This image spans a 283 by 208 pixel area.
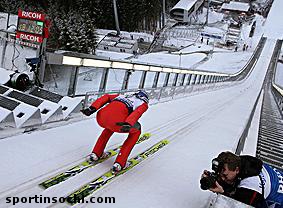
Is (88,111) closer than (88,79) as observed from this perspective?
Yes

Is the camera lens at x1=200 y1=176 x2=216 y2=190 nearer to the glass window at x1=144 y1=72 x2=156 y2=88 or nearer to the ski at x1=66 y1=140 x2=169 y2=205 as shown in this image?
the ski at x1=66 y1=140 x2=169 y2=205

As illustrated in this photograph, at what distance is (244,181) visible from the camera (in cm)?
278

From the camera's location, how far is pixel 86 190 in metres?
3.29

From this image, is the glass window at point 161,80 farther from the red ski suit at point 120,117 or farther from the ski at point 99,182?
the red ski suit at point 120,117

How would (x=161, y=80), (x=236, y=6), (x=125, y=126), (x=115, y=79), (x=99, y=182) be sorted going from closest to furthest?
(x=125, y=126) < (x=99, y=182) < (x=115, y=79) < (x=161, y=80) < (x=236, y=6)

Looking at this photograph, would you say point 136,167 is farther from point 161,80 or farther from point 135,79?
point 161,80

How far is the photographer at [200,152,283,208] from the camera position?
273 centimetres

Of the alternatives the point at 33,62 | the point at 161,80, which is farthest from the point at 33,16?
the point at 161,80

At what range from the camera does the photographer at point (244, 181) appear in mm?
2732

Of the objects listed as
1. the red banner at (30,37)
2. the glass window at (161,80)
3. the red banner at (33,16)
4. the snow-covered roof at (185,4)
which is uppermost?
the snow-covered roof at (185,4)

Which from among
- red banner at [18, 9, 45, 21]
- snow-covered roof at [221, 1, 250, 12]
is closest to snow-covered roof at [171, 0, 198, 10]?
snow-covered roof at [221, 1, 250, 12]

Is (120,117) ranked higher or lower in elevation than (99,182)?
higher

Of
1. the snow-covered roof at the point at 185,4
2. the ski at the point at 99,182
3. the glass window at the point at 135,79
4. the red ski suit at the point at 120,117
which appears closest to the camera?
the ski at the point at 99,182

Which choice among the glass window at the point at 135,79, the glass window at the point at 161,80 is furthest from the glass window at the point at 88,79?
the glass window at the point at 161,80
